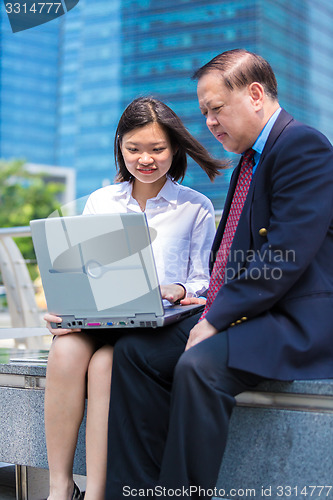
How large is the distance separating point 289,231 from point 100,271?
0.52 m

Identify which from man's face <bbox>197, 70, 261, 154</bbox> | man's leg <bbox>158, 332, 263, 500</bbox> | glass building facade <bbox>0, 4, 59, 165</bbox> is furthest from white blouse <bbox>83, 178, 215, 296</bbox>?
glass building facade <bbox>0, 4, 59, 165</bbox>

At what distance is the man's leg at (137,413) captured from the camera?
5.38 ft

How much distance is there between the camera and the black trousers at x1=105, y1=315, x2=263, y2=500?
147 cm

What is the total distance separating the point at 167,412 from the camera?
171cm

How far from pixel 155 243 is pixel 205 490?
0.97 meters

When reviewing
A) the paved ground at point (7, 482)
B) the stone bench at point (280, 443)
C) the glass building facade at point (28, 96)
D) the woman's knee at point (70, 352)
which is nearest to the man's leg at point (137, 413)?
the woman's knee at point (70, 352)

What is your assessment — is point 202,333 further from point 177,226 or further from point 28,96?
point 28,96

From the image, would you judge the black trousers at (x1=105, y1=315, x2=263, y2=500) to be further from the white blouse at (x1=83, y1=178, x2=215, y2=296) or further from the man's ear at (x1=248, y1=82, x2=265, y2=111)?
the man's ear at (x1=248, y1=82, x2=265, y2=111)

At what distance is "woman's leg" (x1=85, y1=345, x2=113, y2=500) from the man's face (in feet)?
2.37

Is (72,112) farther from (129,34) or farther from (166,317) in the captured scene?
(166,317)

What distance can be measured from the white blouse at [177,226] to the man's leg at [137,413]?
440mm

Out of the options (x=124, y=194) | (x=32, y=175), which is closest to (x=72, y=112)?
(x=32, y=175)

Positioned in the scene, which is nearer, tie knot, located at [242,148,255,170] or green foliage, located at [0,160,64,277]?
tie knot, located at [242,148,255,170]

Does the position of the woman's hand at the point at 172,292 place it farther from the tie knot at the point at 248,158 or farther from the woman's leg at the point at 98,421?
the tie knot at the point at 248,158
